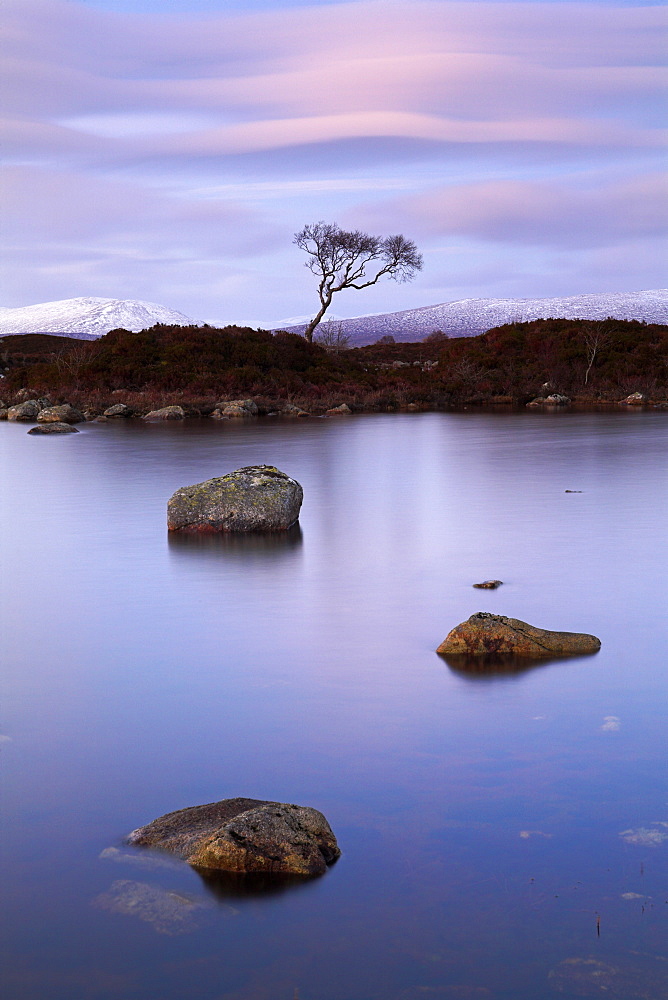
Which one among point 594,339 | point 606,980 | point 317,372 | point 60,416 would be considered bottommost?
point 606,980

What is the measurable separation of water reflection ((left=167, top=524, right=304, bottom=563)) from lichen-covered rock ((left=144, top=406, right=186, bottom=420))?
26.0 meters

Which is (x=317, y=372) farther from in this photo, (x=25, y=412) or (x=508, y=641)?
(x=508, y=641)

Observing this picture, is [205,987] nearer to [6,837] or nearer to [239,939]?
[239,939]

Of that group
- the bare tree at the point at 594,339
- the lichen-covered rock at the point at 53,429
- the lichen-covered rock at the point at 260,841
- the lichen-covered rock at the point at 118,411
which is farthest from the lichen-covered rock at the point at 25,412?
the lichen-covered rock at the point at 260,841

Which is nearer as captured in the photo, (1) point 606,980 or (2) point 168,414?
(1) point 606,980

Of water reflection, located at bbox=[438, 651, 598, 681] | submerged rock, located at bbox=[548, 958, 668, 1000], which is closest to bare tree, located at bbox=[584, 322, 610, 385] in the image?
water reflection, located at bbox=[438, 651, 598, 681]

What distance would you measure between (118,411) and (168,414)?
7.33ft

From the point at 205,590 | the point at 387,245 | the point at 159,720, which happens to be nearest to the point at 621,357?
the point at 387,245

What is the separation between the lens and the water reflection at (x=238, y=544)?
34.2ft

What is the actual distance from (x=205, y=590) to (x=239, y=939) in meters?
5.47

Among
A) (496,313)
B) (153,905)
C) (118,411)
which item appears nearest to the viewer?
(153,905)

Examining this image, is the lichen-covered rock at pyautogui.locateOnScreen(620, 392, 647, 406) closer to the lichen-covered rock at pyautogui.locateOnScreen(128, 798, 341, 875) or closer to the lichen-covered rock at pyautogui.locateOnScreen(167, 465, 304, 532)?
the lichen-covered rock at pyautogui.locateOnScreen(167, 465, 304, 532)

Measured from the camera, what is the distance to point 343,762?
4723 mm

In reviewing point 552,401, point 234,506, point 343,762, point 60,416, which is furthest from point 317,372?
point 343,762
